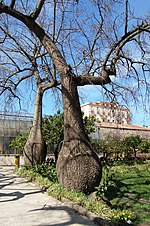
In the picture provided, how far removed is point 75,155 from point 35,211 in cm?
181

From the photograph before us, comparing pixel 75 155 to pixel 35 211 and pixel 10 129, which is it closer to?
pixel 35 211

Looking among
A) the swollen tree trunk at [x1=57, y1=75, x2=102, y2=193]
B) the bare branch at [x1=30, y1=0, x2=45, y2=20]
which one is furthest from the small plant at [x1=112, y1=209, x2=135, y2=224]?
the bare branch at [x1=30, y1=0, x2=45, y2=20]

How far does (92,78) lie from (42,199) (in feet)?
11.0

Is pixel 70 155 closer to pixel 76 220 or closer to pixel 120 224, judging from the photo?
pixel 76 220

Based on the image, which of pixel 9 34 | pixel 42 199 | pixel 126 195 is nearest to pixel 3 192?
pixel 42 199

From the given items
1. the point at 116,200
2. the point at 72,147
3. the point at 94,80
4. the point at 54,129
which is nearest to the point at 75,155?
Result: the point at 72,147

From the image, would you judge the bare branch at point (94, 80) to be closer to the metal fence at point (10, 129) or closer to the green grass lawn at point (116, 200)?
the green grass lawn at point (116, 200)

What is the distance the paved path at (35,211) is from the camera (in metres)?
4.51

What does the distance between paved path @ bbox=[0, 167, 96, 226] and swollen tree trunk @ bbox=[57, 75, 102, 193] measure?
68 centimetres

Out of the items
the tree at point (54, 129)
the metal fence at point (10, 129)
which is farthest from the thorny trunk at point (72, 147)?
the metal fence at point (10, 129)

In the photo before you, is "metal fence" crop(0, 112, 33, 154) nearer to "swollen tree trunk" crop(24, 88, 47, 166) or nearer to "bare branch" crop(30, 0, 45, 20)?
"swollen tree trunk" crop(24, 88, 47, 166)

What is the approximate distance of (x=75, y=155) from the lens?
22.0ft

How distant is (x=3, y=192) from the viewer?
7684 mm

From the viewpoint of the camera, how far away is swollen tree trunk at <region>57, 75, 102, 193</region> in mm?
6547
